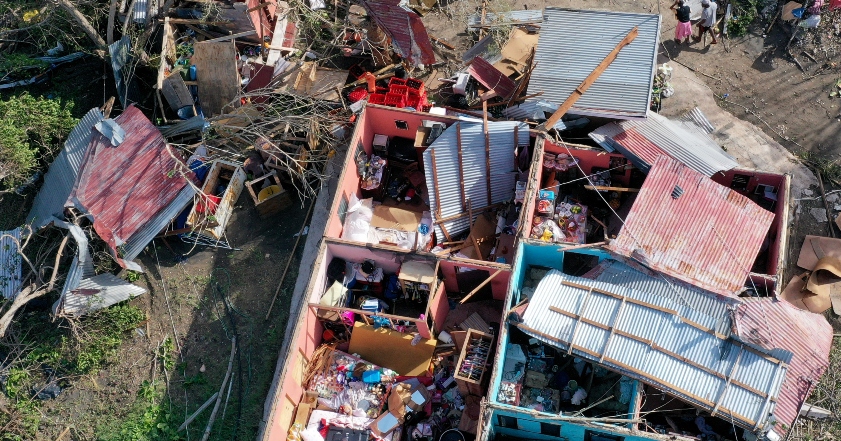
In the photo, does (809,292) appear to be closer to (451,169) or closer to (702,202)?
(702,202)

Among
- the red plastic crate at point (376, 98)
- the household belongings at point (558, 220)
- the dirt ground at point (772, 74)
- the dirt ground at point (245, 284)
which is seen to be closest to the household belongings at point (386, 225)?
the dirt ground at point (245, 284)

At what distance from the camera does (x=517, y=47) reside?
81.1 feet

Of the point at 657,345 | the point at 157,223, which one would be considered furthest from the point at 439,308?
the point at 157,223

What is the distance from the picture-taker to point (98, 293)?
22734 millimetres

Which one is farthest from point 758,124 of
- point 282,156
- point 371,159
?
point 282,156

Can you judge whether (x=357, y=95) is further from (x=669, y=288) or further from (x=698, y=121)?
(x=669, y=288)

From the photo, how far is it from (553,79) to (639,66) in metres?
2.54

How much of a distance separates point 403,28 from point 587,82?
669cm

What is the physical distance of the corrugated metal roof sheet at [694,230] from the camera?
19.5m

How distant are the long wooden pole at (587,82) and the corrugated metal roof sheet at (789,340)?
23.6 feet

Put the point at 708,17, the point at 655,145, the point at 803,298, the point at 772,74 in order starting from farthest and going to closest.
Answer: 1. the point at 772,74
2. the point at 708,17
3. the point at 655,145
4. the point at 803,298

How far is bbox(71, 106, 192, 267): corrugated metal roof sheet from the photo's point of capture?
2334 centimetres

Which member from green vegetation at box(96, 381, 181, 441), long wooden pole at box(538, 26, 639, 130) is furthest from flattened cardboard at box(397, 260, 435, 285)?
green vegetation at box(96, 381, 181, 441)

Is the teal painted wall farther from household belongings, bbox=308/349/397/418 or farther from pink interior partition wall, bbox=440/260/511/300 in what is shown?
pink interior partition wall, bbox=440/260/511/300
